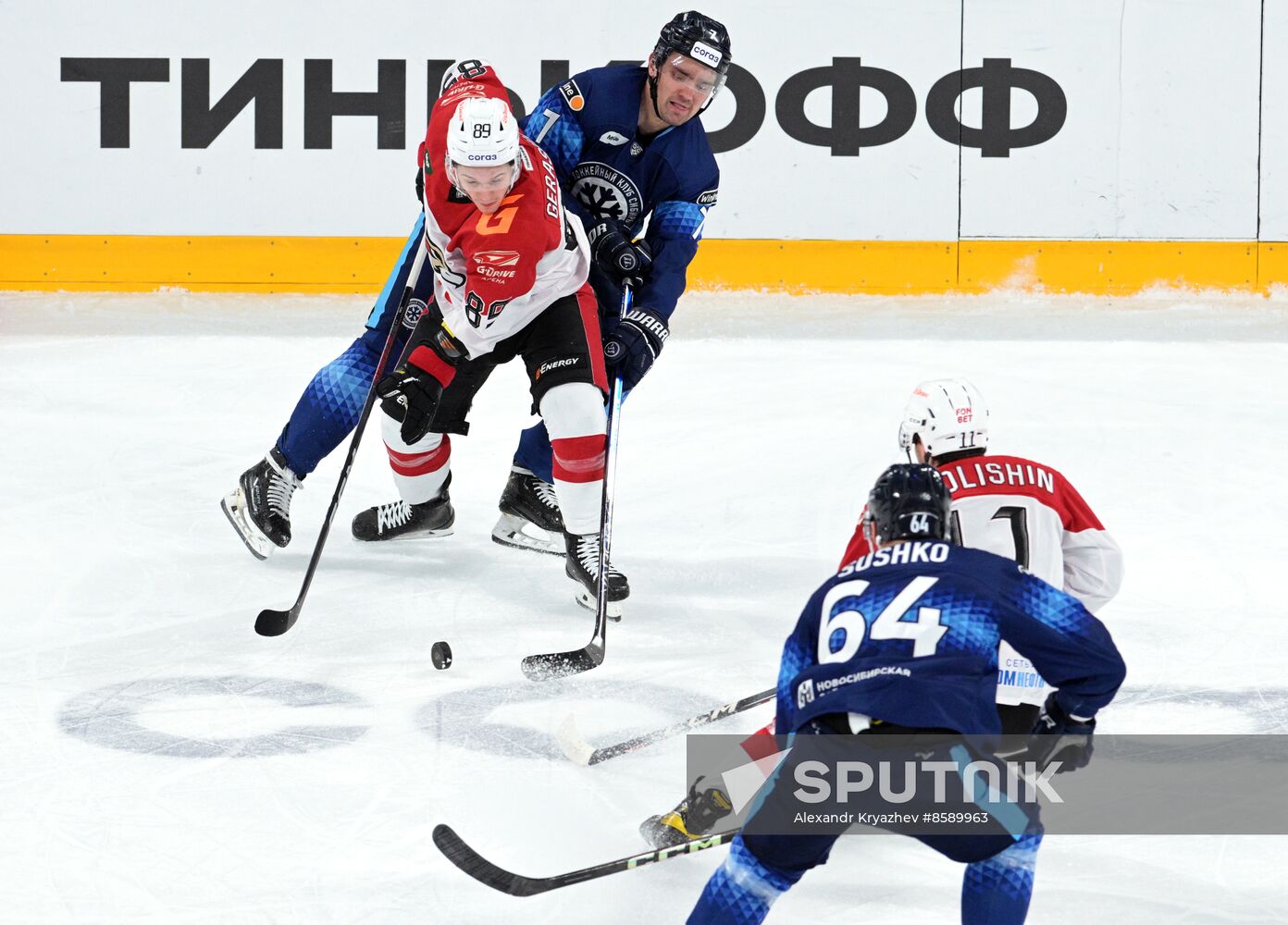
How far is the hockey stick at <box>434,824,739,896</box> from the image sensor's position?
1890 mm

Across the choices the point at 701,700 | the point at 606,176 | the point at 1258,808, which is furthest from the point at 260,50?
the point at 1258,808

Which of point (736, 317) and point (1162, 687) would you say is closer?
point (1162, 687)

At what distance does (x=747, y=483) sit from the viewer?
3986 millimetres

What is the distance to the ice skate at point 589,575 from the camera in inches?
122

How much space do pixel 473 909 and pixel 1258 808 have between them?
117cm

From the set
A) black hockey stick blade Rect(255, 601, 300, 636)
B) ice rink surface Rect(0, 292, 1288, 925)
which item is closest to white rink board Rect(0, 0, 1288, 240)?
ice rink surface Rect(0, 292, 1288, 925)

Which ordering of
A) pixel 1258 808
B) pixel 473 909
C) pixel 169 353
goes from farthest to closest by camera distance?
Result: pixel 169 353, pixel 1258 808, pixel 473 909

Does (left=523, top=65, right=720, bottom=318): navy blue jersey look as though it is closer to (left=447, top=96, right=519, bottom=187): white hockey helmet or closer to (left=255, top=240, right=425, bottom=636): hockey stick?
(left=255, top=240, right=425, bottom=636): hockey stick

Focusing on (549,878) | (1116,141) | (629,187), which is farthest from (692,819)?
(1116,141)

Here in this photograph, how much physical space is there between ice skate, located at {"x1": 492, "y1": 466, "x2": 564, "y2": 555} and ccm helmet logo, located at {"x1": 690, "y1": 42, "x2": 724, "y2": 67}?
102 centimetres

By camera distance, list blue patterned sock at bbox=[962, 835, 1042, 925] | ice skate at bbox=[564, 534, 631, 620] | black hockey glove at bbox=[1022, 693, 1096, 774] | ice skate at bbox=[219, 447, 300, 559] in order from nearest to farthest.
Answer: blue patterned sock at bbox=[962, 835, 1042, 925]
black hockey glove at bbox=[1022, 693, 1096, 774]
ice skate at bbox=[564, 534, 631, 620]
ice skate at bbox=[219, 447, 300, 559]

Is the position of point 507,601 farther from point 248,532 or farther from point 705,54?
point 705,54

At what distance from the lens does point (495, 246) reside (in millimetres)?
2904

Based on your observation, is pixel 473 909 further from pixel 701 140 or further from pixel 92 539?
pixel 701 140
